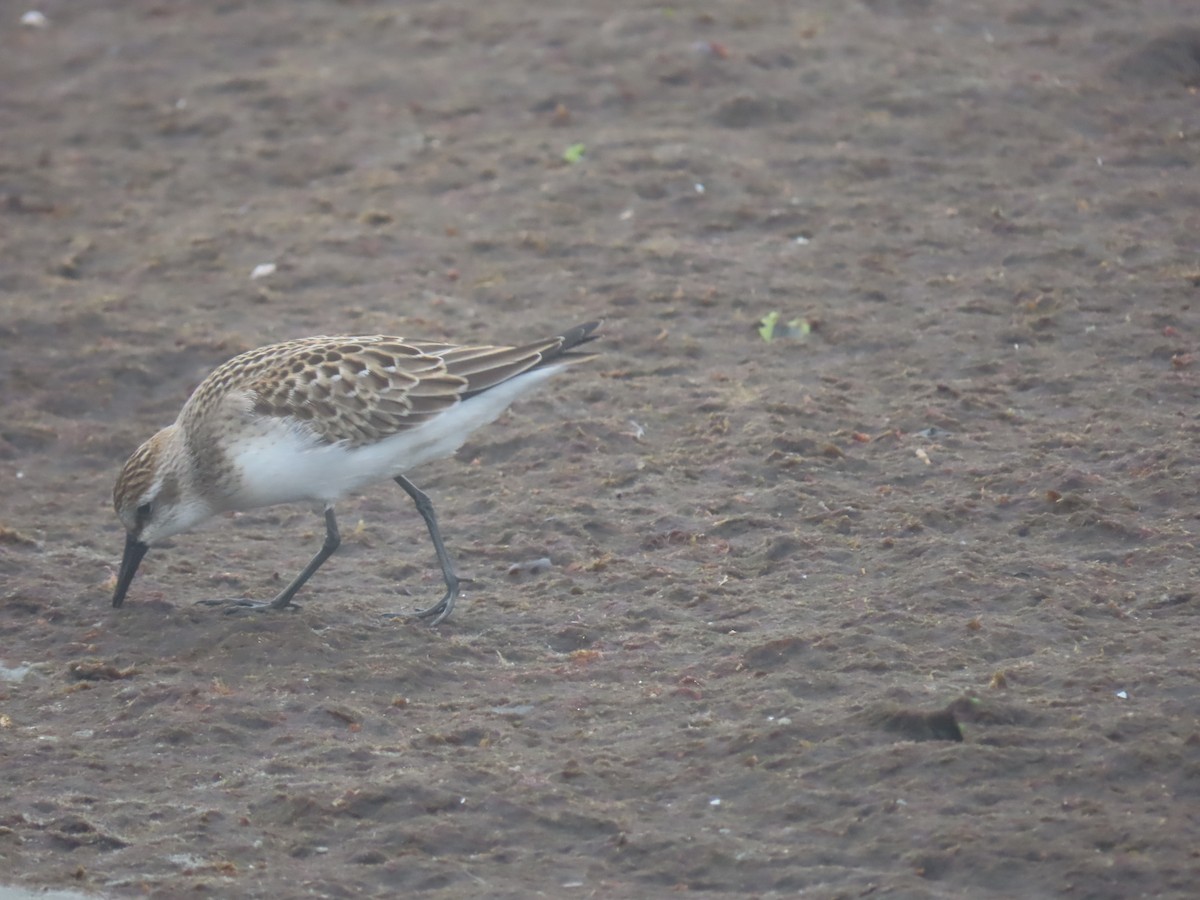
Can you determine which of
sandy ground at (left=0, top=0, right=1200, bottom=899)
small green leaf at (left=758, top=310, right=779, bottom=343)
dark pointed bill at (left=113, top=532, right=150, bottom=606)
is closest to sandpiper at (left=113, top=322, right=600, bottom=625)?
dark pointed bill at (left=113, top=532, right=150, bottom=606)

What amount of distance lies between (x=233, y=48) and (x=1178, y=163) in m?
8.18

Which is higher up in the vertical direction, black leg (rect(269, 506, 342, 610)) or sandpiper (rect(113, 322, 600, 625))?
sandpiper (rect(113, 322, 600, 625))

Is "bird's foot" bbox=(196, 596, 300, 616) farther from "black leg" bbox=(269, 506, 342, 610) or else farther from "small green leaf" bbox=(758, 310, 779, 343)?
"small green leaf" bbox=(758, 310, 779, 343)

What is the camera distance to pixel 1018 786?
5699 millimetres

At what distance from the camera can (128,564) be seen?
305 inches

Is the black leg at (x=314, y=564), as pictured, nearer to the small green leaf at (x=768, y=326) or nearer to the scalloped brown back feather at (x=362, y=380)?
the scalloped brown back feather at (x=362, y=380)

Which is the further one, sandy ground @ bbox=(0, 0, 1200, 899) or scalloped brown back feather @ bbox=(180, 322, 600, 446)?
scalloped brown back feather @ bbox=(180, 322, 600, 446)

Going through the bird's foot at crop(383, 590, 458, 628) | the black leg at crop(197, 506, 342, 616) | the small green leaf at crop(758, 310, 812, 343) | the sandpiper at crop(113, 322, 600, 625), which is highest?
the sandpiper at crop(113, 322, 600, 625)

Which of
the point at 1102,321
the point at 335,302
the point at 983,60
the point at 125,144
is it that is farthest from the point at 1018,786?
the point at 125,144

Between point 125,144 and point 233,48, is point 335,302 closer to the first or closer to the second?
point 125,144

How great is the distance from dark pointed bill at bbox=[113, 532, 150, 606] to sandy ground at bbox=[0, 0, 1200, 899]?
99mm

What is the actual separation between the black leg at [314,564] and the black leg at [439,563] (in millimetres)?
408

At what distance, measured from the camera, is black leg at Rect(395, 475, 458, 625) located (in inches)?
300

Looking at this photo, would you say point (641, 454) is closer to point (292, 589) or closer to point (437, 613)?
point (437, 613)
